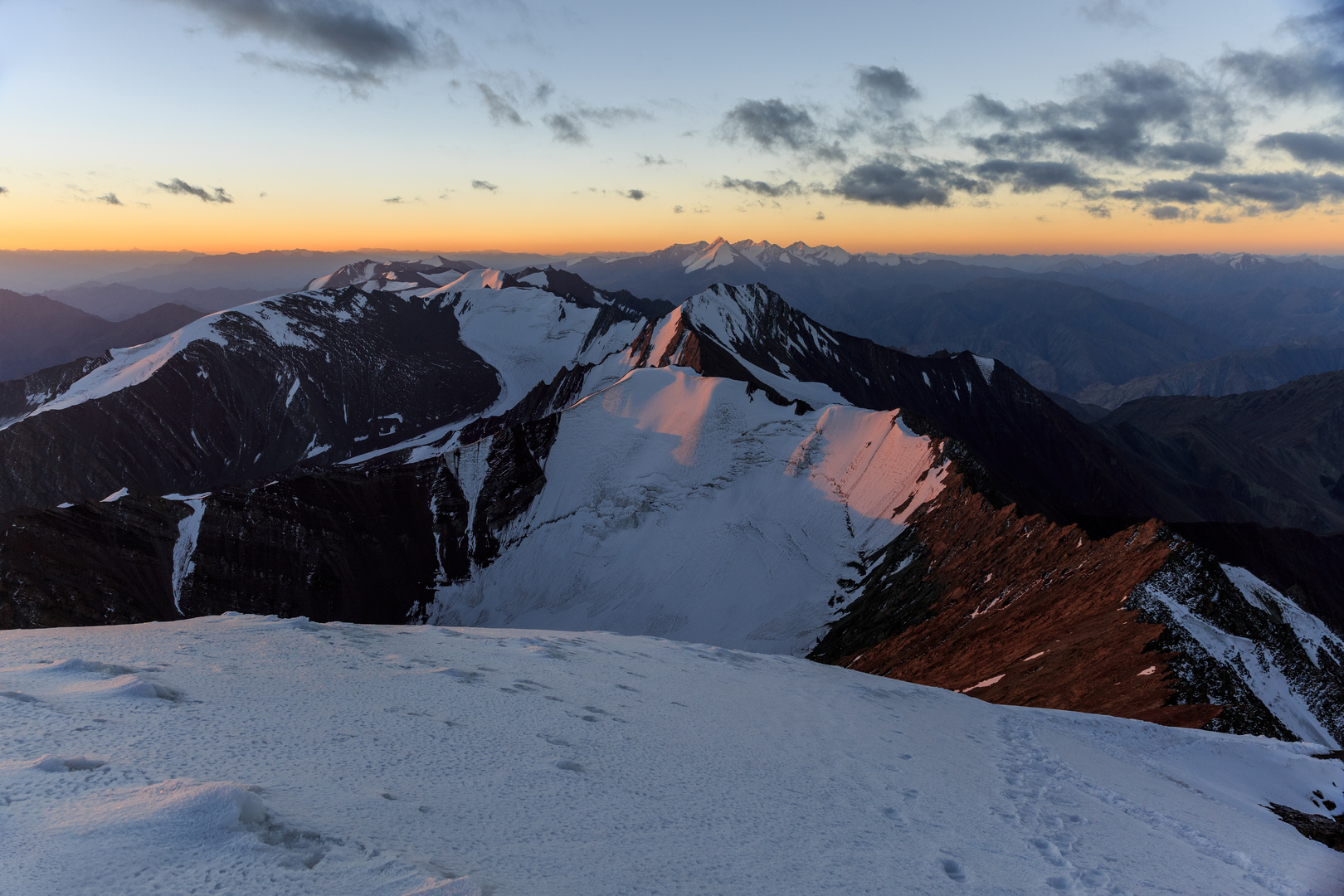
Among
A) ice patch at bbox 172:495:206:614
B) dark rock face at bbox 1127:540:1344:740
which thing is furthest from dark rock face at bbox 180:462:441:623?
dark rock face at bbox 1127:540:1344:740

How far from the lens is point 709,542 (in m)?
81.5

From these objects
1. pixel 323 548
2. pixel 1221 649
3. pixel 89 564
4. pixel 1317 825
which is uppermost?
pixel 1317 825

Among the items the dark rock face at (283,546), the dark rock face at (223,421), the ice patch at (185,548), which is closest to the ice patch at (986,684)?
the dark rock face at (283,546)

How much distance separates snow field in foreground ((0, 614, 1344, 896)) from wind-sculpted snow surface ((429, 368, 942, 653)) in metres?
44.8

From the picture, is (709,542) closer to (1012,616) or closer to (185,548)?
(1012,616)

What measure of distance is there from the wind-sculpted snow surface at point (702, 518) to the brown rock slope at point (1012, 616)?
6871 millimetres

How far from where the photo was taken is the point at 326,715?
1360cm

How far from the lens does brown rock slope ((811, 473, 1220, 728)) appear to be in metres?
31.9

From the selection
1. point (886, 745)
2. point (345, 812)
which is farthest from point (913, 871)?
point (345, 812)

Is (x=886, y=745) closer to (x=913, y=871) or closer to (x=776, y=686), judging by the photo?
(x=776, y=686)

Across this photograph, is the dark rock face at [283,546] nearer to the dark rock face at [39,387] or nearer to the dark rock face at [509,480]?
the dark rock face at [509,480]

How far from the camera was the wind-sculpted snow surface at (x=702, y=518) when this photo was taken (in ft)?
238

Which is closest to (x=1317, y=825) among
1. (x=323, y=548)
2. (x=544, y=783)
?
(x=544, y=783)

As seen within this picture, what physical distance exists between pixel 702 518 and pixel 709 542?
4.34m
